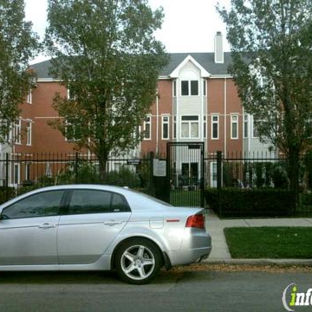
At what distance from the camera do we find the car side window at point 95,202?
782 centimetres

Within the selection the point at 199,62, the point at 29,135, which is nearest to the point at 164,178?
the point at 199,62

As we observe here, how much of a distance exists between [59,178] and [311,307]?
13.4m

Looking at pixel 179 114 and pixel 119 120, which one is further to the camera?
pixel 179 114

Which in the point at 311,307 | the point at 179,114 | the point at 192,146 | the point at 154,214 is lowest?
the point at 311,307

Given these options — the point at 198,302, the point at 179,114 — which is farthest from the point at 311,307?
the point at 179,114

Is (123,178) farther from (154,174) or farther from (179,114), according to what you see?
(179,114)

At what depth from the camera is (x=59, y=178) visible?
61.0 feet

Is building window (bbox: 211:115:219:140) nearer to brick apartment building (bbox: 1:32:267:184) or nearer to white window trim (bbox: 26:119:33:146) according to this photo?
brick apartment building (bbox: 1:32:267:184)

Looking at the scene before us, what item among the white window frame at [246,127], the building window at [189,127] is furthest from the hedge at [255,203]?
the building window at [189,127]

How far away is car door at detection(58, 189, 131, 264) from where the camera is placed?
7562 millimetres

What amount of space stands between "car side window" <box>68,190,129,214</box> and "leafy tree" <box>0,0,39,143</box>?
10.3 m

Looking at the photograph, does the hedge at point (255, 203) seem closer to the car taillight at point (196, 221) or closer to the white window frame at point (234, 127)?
the car taillight at point (196, 221)

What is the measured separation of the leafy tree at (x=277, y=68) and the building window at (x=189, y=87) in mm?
23766

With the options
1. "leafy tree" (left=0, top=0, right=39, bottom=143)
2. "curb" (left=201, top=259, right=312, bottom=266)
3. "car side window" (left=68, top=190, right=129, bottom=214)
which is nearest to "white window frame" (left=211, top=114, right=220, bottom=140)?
"leafy tree" (left=0, top=0, right=39, bottom=143)
